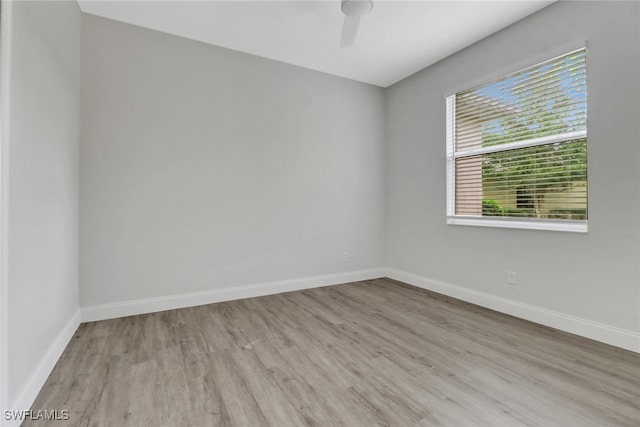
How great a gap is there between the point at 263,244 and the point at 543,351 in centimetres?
269

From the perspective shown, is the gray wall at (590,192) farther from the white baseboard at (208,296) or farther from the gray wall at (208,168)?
the white baseboard at (208,296)

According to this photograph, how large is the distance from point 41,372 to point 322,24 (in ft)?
10.9

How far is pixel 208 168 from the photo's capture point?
312cm

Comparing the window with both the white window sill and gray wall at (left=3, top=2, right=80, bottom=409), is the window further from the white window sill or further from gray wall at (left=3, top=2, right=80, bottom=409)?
gray wall at (left=3, top=2, right=80, bottom=409)

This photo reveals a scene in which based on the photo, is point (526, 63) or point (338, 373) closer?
point (338, 373)

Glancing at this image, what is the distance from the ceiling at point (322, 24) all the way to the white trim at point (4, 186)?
152 centimetres

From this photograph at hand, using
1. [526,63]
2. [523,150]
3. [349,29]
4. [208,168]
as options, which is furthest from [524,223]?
[208,168]

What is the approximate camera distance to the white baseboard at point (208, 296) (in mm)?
2676

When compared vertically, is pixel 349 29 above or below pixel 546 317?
above

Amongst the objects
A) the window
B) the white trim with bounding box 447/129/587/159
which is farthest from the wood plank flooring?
the white trim with bounding box 447/129/587/159

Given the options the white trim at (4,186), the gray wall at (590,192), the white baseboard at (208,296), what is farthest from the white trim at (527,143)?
the white trim at (4,186)

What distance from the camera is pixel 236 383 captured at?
A: 1729 millimetres

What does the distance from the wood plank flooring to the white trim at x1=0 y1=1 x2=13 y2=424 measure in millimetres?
364

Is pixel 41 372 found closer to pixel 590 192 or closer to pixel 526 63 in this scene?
pixel 590 192
